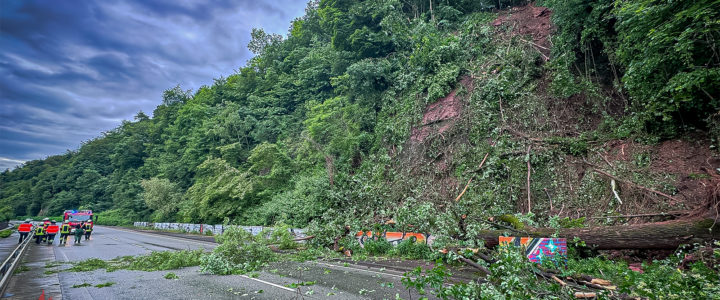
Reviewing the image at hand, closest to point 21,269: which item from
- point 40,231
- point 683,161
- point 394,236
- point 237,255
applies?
A: point 237,255

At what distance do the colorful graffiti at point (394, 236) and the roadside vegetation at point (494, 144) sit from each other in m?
0.24

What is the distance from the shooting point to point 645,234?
254 inches

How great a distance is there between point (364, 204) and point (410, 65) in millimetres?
8841

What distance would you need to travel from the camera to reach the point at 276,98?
112ft

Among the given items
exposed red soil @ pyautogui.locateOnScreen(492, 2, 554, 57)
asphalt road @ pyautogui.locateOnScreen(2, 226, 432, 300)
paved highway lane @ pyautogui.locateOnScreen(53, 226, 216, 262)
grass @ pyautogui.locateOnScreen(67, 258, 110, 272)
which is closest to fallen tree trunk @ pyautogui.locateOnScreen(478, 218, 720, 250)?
asphalt road @ pyautogui.locateOnScreen(2, 226, 432, 300)

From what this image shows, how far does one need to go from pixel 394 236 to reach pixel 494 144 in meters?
5.53

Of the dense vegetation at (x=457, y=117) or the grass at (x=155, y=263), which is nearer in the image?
the dense vegetation at (x=457, y=117)

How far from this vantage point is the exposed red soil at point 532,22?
15.7m

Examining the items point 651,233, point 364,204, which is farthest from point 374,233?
point 651,233

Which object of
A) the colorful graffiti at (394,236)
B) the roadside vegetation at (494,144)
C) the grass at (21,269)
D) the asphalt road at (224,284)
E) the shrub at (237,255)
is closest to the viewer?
the asphalt road at (224,284)

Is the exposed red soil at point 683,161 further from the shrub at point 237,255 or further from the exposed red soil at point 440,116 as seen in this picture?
the shrub at point 237,255

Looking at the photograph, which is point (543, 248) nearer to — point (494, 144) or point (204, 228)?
point (494, 144)

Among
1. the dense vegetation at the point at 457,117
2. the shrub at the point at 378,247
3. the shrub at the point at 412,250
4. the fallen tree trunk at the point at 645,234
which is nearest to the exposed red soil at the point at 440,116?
the dense vegetation at the point at 457,117

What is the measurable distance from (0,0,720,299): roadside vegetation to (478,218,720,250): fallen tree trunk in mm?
224
